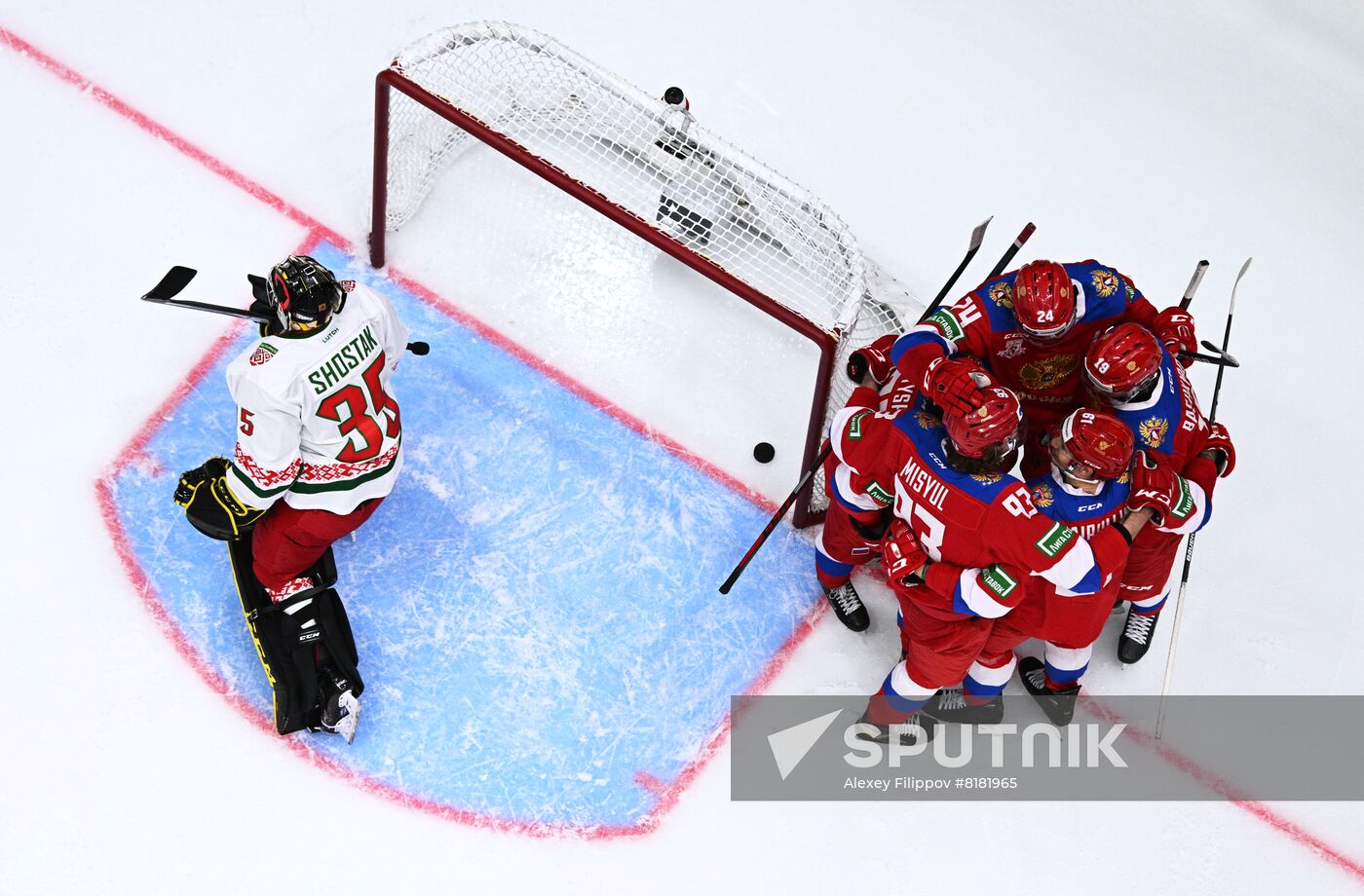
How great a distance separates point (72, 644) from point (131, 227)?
1.46 meters

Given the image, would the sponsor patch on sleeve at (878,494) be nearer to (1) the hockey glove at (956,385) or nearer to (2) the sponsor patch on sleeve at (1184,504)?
(1) the hockey glove at (956,385)

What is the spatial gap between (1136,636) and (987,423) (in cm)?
138

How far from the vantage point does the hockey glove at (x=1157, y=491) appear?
153 inches

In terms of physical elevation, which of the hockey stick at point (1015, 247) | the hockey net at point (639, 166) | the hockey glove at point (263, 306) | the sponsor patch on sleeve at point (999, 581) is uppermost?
the hockey stick at point (1015, 247)

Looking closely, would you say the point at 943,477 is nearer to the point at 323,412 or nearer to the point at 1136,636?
the point at 1136,636

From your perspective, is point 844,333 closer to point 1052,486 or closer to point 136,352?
point 1052,486

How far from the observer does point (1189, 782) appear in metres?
4.41

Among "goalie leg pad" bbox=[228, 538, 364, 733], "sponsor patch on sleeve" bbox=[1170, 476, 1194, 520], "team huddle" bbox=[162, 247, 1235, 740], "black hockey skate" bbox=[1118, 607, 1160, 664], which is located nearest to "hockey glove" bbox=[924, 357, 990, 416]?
"team huddle" bbox=[162, 247, 1235, 740]

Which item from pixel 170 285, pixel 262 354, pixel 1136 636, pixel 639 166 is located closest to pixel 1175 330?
pixel 1136 636

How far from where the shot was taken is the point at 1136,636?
4535 millimetres

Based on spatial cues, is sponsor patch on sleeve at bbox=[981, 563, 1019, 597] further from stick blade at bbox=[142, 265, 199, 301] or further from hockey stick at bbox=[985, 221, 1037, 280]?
stick blade at bbox=[142, 265, 199, 301]

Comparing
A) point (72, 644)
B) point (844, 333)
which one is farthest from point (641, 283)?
point (72, 644)

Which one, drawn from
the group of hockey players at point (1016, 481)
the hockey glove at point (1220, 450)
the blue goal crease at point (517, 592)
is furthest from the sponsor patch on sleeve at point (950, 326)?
the blue goal crease at point (517, 592)

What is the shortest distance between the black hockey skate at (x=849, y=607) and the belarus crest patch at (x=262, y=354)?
1.81 metres
